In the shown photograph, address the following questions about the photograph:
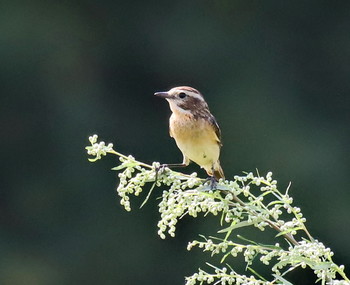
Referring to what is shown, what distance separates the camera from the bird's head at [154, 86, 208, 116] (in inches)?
156

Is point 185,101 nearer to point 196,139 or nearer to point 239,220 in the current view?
point 196,139

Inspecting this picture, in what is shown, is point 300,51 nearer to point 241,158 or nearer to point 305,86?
point 305,86

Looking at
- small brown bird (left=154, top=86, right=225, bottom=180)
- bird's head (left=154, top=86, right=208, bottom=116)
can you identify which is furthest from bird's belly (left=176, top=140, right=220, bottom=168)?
bird's head (left=154, top=86, right=208, bottom=116)

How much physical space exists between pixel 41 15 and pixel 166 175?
1145 centimetres

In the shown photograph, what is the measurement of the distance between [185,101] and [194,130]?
0.14m

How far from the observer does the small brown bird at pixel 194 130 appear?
12.5ft

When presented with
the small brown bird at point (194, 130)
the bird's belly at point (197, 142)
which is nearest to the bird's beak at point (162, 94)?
the small brown bird at point (194, 130)

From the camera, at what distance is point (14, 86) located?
13.1m

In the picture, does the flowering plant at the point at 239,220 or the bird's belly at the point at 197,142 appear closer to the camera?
the flowering plant at the point at 239,220

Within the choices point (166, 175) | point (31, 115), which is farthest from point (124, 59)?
point (166, 175)

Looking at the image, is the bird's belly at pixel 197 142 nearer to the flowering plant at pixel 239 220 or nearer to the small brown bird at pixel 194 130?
the small brown bird at pixel 194 130

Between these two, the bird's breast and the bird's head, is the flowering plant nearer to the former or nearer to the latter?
the bird's breast

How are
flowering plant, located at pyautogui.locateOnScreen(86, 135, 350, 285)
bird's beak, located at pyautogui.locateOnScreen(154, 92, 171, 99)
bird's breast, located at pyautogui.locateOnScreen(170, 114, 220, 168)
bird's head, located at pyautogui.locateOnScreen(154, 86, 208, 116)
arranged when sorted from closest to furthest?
flowering plant, located at pyautogui.locateOnScreen(86, 135, 350, 285) → bird's beak, located at pyautogui.locateOnScreen(154, 92, 171, 99) → bird's breast, located at pyautogui.locateOnScreen(170, 114, 220, 168) → bird's head, located at pyautogui.locateOnScreen(154, 86, 208, 116)

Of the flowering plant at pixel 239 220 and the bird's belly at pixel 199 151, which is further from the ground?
the bird's belly at pixel 199 151
